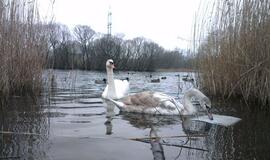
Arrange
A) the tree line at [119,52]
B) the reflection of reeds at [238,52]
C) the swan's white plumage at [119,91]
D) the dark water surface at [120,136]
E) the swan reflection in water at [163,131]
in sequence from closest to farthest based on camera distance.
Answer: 1. the dark water surface at [120,136]
2. the swan reflection in water at [163,131]
3. the reflection of reeds at [238,52]
4. the swan's white plumage at [119,91]
5. the tree line at [119,52]

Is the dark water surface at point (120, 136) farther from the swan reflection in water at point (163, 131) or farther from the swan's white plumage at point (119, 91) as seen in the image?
the swan's white plumage at point (119, 91)

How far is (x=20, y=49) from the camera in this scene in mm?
9453

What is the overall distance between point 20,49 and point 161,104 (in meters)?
3.93

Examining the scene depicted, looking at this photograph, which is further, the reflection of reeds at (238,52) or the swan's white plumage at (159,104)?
the reflection of reeds at (238,52)

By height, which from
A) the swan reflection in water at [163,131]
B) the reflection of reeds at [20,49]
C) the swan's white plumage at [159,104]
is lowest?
the swan reflection in water at [163,131]

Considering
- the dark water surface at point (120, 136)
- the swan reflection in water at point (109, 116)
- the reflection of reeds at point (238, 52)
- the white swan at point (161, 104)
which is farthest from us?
the reflection of reeds at point (238, 52)

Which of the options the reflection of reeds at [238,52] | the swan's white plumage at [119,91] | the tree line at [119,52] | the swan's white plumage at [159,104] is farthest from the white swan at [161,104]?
the tree line at [119,52]

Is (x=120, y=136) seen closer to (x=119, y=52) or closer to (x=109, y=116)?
(x=109, y=116)

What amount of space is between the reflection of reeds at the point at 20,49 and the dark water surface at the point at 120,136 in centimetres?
137

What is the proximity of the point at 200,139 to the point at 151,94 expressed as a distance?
118 inches

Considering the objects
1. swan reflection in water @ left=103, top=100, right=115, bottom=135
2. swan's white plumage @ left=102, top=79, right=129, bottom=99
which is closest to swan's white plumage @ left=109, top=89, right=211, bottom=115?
swan reflection in water @ left=103, top=100, right=115, bottom=135

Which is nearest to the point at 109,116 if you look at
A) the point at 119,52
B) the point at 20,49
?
the point at 20,49

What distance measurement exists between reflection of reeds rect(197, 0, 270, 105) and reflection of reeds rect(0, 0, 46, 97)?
4.51m

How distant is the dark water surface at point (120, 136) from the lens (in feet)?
13.7
